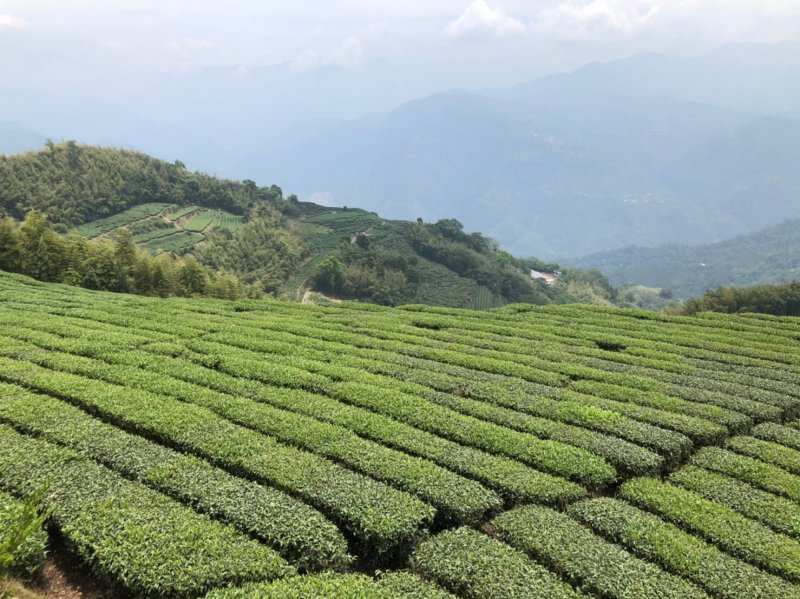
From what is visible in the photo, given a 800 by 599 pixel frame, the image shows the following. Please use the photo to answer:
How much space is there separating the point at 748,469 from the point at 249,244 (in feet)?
327

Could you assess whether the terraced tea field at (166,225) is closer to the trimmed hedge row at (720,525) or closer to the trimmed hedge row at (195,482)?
the trimmed hedge row at (195,482)

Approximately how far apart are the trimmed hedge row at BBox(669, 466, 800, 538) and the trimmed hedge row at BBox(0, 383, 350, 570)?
32.5 ft

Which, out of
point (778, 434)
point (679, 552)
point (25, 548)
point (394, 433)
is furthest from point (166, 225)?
point (679, 552)

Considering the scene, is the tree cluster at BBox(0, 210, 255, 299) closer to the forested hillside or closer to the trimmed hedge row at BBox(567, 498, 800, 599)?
the forested hillside

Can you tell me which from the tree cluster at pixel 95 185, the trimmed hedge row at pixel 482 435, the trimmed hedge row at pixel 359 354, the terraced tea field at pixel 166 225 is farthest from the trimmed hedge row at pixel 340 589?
the tree cluster at pixel 95 185

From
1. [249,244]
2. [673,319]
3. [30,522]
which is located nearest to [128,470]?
[30,522]

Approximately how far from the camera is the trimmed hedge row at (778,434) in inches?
662

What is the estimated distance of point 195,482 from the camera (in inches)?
462

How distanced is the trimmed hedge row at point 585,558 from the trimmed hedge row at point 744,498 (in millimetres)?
4133

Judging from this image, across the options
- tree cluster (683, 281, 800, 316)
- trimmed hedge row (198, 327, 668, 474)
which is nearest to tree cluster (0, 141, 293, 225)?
trimmed hedge row (198, 327, 668, 474)

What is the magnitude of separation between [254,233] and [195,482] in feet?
335

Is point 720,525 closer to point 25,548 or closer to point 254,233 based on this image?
point 25,548

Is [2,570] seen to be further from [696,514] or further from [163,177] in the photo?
[163,177]

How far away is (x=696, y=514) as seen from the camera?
12.5 m
